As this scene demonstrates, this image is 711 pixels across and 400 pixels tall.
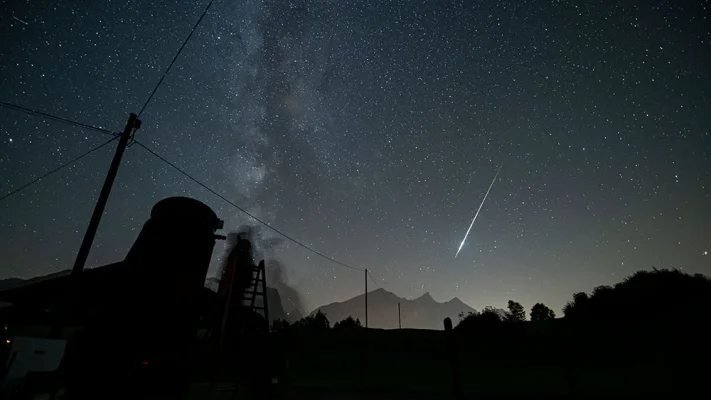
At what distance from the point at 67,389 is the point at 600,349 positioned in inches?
764

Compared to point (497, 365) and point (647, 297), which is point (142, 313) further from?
point (647, 297)

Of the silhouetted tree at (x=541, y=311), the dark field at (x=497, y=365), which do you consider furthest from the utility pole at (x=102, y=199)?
the silhouetted tree at (x=541, y=311)

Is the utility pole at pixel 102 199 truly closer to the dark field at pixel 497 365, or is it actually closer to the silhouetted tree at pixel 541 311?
the dark field at pixel 497 365

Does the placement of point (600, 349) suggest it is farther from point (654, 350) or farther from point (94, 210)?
point (94, 210)

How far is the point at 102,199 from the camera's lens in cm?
1112

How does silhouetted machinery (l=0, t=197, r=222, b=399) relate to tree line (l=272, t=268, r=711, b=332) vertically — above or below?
below

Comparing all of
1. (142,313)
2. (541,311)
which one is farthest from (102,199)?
(541,311)

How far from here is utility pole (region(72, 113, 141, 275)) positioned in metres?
10.5

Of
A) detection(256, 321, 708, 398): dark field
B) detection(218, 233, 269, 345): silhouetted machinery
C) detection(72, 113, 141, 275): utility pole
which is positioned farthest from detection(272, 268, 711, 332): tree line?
detection(72, 113, 141, 275): utility pole

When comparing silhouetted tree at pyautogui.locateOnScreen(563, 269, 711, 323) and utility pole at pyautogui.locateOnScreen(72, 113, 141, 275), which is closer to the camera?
utility pole at pyautogui.locateOnScreen(72, 113, 141, 275)

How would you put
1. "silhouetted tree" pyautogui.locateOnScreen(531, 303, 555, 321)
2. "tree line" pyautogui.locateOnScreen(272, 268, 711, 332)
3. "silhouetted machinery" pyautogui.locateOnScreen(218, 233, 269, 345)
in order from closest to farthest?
1. "silhouetted machinery" pyautogui.locateOnScreen(218, 233, 269, 345)
2. "tree line" pyautogui.locateOnScreen(272, 268, 711, 332)
3. "silhouetted tree" pyautogui.locateOnScreen(531, 303, 555, 321)

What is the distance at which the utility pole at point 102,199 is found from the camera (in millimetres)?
10477

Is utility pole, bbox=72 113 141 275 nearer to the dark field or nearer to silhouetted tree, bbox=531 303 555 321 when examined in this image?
the dark field

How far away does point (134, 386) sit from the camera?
26.4 feet
